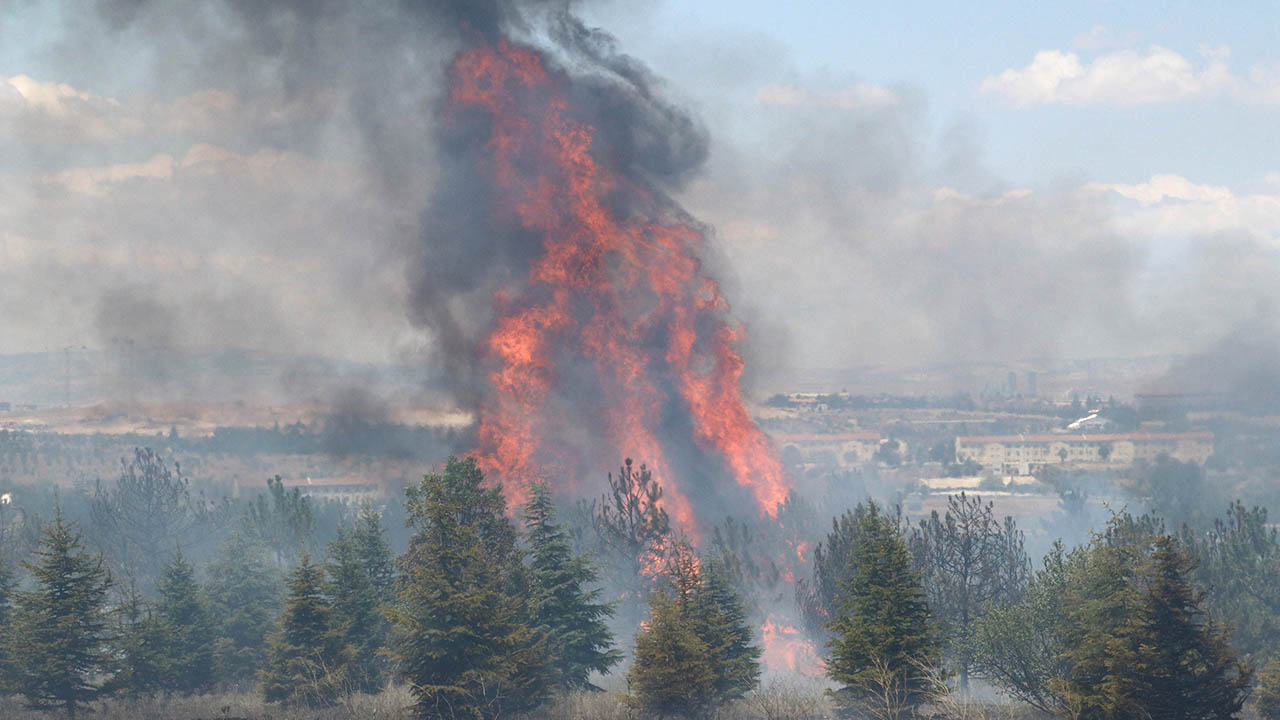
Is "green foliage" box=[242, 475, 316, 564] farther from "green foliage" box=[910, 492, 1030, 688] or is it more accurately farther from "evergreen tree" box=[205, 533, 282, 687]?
"green foliage" box=[910, 492, 1030, 688]

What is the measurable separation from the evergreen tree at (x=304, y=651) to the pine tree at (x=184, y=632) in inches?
269

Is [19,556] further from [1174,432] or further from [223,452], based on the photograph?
[1174,432]

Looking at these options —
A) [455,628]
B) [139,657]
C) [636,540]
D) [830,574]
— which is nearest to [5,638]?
[139,657]

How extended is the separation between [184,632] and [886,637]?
115 ft

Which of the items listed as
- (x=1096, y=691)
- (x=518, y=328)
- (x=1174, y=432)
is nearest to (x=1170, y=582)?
(x=1096, y=691)

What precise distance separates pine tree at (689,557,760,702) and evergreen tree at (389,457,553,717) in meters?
6.96

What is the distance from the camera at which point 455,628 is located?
43562 mm

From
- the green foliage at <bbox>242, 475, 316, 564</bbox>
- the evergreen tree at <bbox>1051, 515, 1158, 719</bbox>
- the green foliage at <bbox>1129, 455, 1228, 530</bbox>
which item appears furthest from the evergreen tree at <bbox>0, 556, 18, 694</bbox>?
the green foliage at <bbox>1129, 455, 1228, 530</bbox>

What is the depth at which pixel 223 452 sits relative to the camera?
175 metres

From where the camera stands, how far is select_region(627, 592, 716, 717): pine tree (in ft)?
140

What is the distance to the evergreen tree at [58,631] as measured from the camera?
4834 cm

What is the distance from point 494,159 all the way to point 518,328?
1574 centimetres

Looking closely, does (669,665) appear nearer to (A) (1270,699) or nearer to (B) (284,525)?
(A) (1270,699)

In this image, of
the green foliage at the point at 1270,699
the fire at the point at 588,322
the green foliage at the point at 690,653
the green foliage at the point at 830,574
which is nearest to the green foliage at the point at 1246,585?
the green foliage at the point at 1270,699
